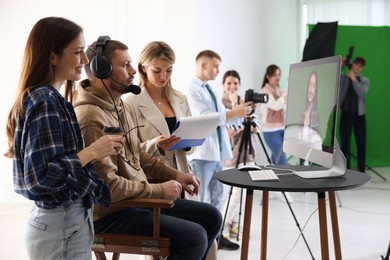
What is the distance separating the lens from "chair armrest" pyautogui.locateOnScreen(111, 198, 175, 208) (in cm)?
202

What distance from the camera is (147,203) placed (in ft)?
6.68

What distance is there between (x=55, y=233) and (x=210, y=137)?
1924 millimetres

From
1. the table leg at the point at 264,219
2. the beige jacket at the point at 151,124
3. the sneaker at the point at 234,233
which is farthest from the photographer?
the sneaker at the point at 234,233

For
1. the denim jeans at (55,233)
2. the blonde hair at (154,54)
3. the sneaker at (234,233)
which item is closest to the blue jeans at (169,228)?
the denim jeans at (55,233)

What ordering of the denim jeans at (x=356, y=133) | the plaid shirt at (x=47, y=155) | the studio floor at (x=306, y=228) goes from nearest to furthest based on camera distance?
the plaid shirt at (x=47, y=155) → the studio floor at (x=306, y=228) → the denim jeans at (x=356, y=133)

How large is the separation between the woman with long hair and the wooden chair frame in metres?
0.29

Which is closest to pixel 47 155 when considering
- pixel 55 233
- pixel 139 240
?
pixel 55 233

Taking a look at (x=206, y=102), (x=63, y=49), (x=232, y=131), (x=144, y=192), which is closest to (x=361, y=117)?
(x=232, y=131)

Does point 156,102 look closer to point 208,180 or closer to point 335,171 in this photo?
point 208,180

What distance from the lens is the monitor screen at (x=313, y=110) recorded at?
2.16 metres

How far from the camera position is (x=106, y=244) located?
2152 mm

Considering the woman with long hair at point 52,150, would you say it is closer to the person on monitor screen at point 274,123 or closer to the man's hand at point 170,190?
the man's hand at point 170,190

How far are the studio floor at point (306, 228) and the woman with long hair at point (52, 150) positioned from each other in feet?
5.51

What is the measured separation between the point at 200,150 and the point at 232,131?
2.32ft
